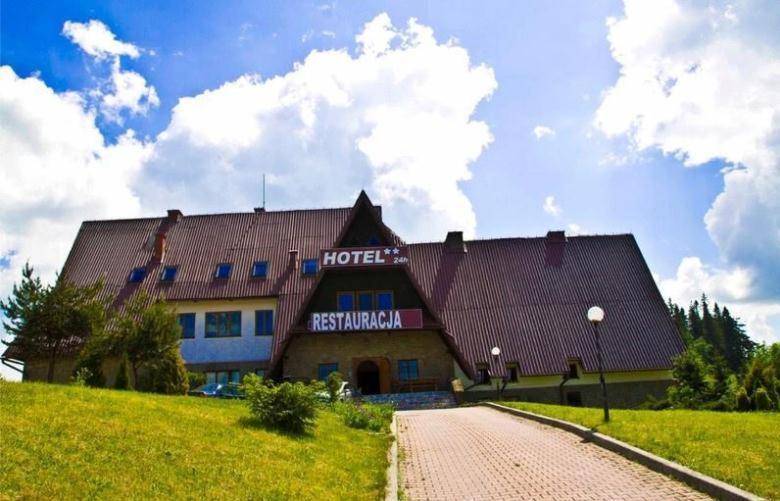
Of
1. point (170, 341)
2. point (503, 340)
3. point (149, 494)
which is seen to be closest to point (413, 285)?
point (503, 340)

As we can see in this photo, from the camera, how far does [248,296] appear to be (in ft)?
112

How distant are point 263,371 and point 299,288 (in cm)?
519

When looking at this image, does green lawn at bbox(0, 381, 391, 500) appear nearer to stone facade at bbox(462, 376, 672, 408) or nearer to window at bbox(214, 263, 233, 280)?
stone facade at bbox(462, 376, 672, 408)

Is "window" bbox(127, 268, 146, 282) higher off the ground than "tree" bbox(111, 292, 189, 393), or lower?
higher

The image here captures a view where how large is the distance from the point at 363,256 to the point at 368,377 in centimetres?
689

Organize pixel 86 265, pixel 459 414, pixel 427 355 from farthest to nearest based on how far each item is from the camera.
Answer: pixel 86 265
pixel 427 355
pixel 459 414

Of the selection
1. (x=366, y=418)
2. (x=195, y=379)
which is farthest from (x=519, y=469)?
(x=195, y=379)

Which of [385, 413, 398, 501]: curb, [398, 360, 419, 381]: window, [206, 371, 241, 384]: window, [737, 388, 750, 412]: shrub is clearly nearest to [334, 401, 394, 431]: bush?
[385, 413, 398, 501]: curb

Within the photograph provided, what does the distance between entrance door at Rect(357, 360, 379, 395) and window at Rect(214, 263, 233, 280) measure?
10055 mm

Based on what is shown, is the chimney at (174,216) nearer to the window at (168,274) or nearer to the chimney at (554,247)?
the window at (168,274)

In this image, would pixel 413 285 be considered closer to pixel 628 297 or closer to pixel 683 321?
pixel 628 297

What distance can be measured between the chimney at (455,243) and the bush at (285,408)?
27003 mm

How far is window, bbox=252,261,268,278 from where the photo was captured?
35.6 metres

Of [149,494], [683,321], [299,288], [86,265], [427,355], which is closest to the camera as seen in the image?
[149,494]
